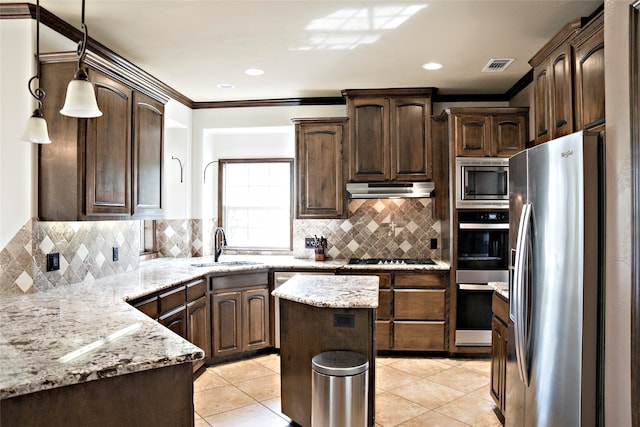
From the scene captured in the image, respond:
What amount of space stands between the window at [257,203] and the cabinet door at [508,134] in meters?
2.30

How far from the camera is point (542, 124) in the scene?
301 centimetres

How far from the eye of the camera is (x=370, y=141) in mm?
4648

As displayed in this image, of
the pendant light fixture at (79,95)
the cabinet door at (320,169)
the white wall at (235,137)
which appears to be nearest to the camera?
the pendant light fixture at (79,95)

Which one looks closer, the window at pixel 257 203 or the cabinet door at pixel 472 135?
the cabinet door at pixel 472 135

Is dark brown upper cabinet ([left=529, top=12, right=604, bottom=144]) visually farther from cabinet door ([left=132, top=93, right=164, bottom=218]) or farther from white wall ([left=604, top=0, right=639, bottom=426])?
cabinet door ([left=132, top=93, right=164, bottom=218])

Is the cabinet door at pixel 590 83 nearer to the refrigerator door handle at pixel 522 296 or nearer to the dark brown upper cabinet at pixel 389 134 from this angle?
the refrigerator door handle at pixel 522 296

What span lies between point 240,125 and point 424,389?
3.43 metres

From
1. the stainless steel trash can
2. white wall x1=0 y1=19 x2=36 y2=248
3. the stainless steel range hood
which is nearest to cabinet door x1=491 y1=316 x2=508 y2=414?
the stainless steel trash can

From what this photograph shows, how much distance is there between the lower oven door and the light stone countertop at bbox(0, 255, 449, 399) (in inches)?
111

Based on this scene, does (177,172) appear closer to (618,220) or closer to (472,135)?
(472,135)

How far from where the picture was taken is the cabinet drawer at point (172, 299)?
3186 millimetres

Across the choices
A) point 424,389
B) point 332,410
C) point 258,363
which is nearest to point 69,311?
point 332,410

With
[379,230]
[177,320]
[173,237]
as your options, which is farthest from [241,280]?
[379,230]

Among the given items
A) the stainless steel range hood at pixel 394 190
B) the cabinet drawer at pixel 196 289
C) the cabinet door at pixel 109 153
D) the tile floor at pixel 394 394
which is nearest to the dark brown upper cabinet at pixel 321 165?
the stainless steel range hood at pixel 394 190
